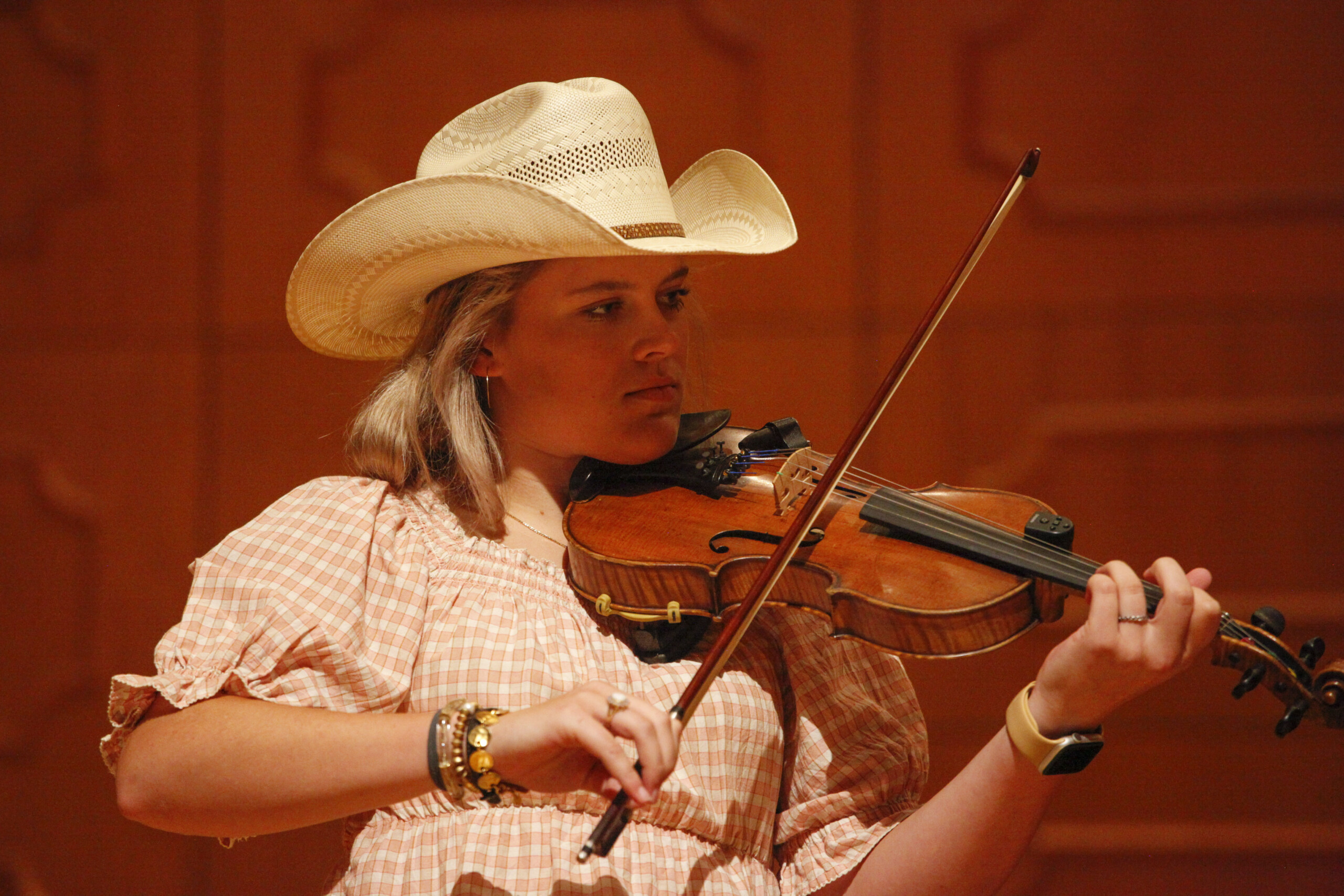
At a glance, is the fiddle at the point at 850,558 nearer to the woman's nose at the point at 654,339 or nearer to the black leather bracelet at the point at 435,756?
the woman's nose at the point at 654,339

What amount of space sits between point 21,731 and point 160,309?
0.84 m

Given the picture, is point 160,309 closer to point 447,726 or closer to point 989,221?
point 447,726

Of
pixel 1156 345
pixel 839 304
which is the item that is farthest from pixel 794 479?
pixel 1156 345

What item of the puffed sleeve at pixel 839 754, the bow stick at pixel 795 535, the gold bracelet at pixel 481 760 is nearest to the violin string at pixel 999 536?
the bow stick at pixel 795 535

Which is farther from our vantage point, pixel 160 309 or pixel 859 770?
pixel 160 309

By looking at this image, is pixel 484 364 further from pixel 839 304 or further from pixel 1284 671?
pixel 1284 671

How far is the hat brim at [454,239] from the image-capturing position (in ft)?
4.17

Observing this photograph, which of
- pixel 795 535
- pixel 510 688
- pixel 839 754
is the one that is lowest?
pixel 839 754

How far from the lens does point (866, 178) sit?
2072 mm

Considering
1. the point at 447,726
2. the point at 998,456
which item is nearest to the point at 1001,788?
the point at 447,726

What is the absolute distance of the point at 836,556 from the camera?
3.82ft

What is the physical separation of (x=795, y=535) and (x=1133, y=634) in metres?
0.30

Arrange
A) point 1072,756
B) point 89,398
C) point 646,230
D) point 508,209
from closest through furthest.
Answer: point 1072,756 → point 508,209 → point 646,230 → point 89,398

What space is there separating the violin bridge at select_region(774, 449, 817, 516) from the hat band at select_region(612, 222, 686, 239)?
1.02 feet
